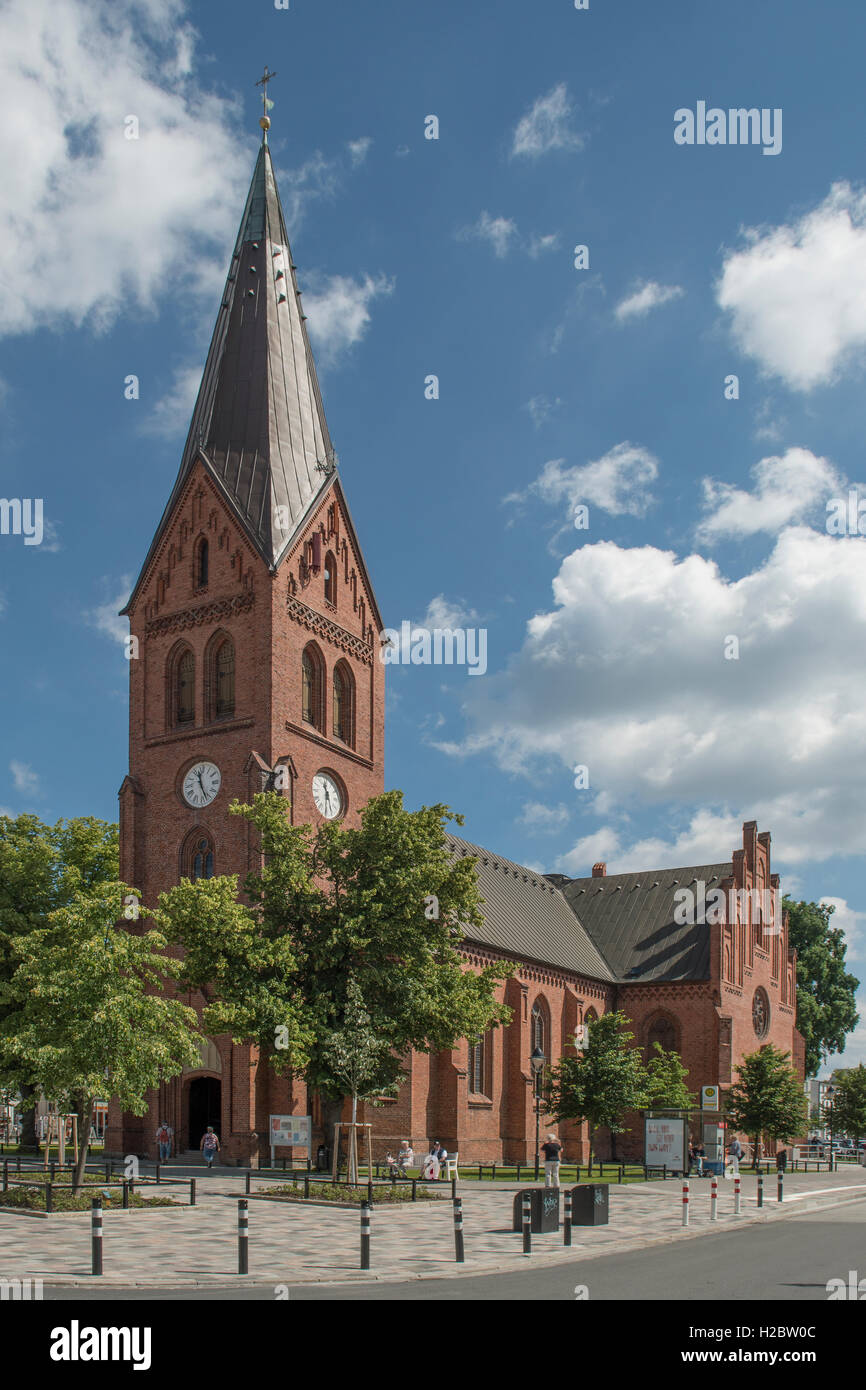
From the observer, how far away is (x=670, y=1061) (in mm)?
52594

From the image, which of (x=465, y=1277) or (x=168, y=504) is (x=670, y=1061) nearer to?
(x=168, y=504)

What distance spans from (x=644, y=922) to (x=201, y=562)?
104ft

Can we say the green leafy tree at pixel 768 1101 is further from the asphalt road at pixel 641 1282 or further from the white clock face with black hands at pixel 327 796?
the asphalt road at pixel 641 1282

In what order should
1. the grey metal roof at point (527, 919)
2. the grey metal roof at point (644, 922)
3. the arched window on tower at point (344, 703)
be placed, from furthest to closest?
the grey metal roof at point (644, 922), the grey metal roof at point (527, 919), the arched window on tower at point (344, 703)

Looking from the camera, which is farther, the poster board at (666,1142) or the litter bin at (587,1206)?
the poster board at (666,1142)

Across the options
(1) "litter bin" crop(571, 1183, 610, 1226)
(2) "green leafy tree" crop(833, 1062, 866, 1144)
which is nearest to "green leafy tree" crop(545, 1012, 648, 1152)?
(1) "litter bin" crop(571, 1183, 610, 1226)

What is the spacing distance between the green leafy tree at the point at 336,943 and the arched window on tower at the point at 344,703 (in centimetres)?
1234

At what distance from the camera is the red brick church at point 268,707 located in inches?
1682

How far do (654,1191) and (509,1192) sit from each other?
4184 millimetres

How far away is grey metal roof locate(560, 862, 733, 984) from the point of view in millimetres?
61031

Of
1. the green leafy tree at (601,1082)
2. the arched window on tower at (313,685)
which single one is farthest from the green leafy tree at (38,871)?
the green leafy tree at (601,1082)

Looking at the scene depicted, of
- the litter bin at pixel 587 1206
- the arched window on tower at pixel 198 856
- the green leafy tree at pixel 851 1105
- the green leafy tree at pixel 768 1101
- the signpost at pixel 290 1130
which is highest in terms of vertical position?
the arched window on tower at pixel 198 856

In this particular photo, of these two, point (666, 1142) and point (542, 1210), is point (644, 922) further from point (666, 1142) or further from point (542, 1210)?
point (542, 1210)
